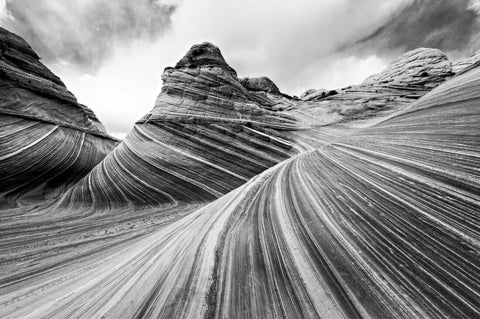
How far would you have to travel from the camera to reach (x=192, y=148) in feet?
17.1

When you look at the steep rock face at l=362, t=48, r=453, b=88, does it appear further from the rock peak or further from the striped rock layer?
the rock peak

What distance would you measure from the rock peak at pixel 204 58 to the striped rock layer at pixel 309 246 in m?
5.29

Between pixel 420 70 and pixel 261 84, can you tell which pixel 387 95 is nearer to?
pixel 420 70

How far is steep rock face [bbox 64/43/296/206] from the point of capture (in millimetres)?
4840

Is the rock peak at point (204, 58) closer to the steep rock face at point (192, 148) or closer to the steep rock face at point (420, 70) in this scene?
the steep rock face at point (192, 148)

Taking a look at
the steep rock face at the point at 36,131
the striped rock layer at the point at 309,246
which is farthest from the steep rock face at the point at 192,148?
the steep rock face at the point at 36,131

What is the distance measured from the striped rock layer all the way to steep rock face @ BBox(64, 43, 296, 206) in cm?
102

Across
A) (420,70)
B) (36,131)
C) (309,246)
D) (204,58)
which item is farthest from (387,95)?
(36,131)

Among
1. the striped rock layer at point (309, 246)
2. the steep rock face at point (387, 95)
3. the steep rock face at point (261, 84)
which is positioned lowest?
the striped rock layer at point (309, 246)

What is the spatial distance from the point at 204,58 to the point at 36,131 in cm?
591

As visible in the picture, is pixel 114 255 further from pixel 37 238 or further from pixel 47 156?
pixel 47 156

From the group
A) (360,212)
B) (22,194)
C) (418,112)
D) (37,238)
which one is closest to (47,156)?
(22,194)

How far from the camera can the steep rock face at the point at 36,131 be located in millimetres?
5732

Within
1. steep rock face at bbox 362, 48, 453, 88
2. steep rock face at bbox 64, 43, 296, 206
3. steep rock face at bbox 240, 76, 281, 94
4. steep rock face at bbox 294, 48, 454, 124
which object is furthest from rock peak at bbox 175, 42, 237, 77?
steep rock face at bbox 362, 48, 453, 88
